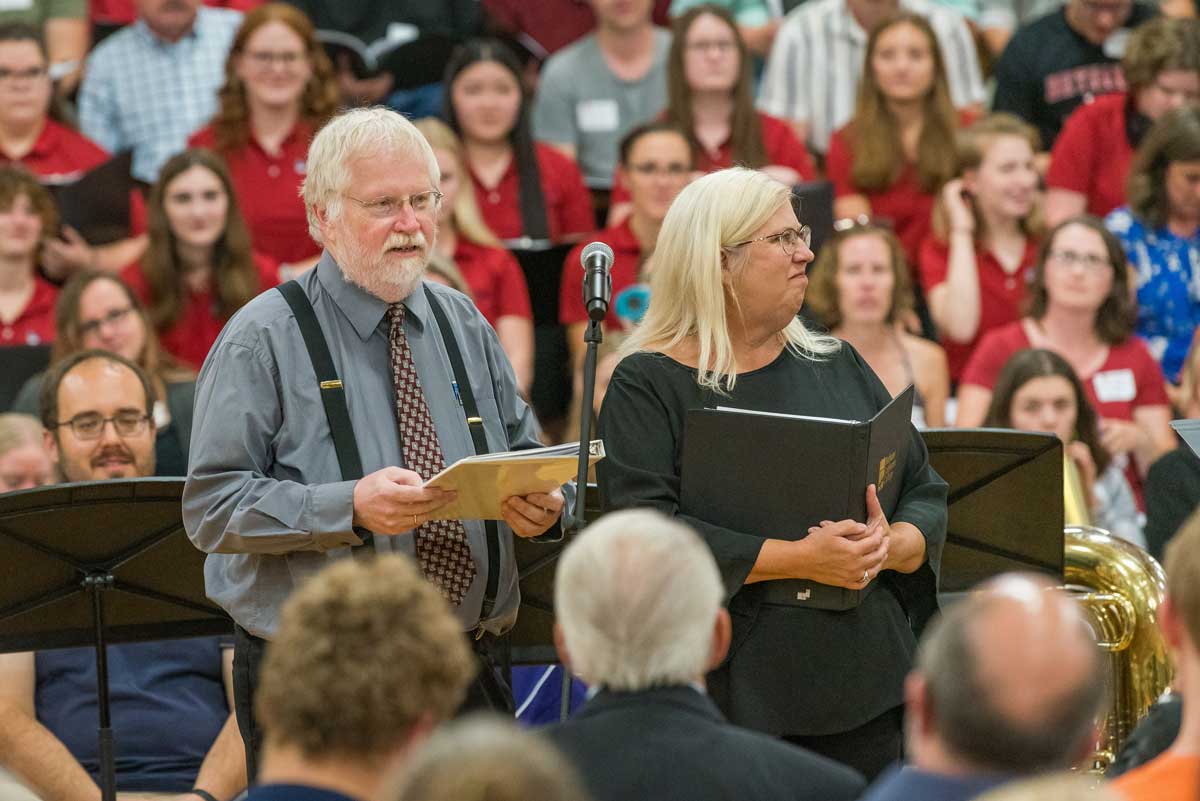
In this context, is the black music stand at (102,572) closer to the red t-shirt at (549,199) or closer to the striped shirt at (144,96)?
the red t-shirt at (549,199)

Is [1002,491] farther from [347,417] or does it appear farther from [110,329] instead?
[110,329]

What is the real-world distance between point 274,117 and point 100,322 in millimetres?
1643

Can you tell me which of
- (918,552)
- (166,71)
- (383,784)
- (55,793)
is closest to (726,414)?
(918,552)

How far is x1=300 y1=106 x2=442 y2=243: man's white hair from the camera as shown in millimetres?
3547

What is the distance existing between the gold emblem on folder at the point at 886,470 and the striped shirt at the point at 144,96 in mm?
5148

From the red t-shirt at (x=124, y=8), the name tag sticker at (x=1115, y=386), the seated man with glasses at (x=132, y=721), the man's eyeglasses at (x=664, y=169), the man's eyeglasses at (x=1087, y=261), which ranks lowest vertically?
the seated man with glasses at (x=132, y=721)

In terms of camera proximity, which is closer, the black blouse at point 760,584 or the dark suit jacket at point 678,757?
the dark suit jacket at point 678,757

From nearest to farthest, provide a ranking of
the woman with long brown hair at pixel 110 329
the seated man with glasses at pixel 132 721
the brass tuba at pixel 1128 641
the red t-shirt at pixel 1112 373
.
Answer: the seated man with glasses at pixel 132 721, the brass tuba at pixel 1128 641, the woman with long brown hair at pixel 110 329, the red t-shirt at pixel 1112 373

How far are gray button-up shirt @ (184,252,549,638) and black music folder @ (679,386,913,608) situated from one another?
0.44 m

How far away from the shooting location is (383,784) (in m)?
2.15

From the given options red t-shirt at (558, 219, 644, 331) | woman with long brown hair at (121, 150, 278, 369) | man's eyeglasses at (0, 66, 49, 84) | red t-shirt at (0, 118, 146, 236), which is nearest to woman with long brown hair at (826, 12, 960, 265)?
red t-shirt at (558, 219, 644, 331)

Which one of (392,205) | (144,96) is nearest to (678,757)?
(392,205)

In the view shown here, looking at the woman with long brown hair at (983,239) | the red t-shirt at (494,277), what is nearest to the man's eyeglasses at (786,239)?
the red t-shirt at (494,277)

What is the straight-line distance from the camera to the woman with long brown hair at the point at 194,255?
22.6 ft
